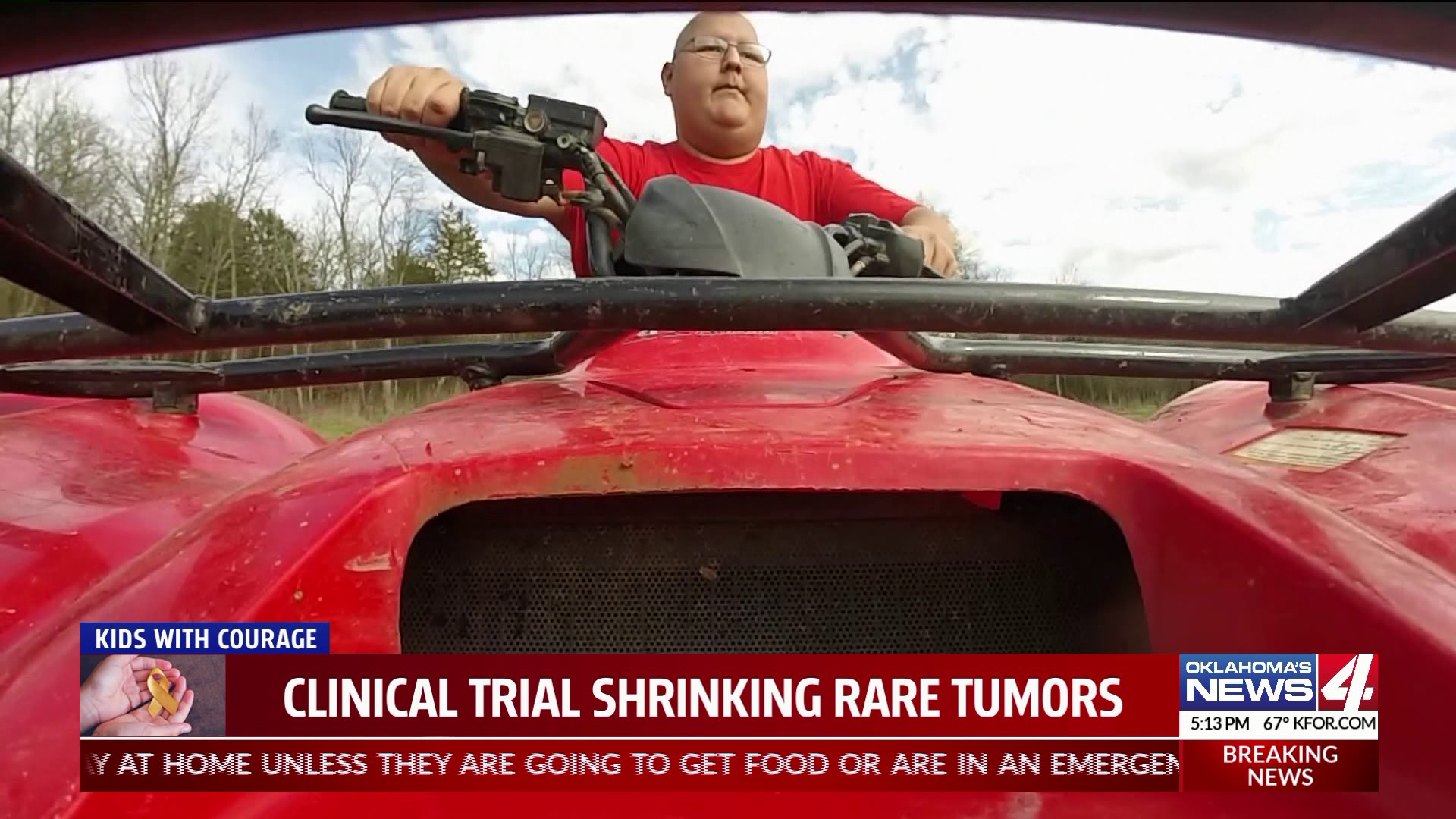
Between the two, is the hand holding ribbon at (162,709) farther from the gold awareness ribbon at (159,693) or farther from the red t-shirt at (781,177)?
the red t-shirt at (781,177)

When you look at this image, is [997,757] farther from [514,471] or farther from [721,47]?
[721,47]

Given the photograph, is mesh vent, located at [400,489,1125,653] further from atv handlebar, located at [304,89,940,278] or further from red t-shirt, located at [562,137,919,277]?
red t-shirt, located at [562,137,919,277]

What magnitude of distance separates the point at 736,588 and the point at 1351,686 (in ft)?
1.69

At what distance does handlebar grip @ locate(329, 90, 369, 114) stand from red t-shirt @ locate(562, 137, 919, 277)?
1024mm

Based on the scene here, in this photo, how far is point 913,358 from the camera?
1.25 meters

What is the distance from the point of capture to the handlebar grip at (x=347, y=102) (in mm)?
872

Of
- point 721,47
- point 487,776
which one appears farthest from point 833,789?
point 721,47

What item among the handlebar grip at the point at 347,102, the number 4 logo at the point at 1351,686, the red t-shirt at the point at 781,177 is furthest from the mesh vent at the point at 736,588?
the red t-shirt at the point at 781,177

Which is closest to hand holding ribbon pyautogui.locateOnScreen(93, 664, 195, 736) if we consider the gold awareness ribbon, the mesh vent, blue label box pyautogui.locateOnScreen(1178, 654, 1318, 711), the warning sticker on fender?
the gold awareness ribbon

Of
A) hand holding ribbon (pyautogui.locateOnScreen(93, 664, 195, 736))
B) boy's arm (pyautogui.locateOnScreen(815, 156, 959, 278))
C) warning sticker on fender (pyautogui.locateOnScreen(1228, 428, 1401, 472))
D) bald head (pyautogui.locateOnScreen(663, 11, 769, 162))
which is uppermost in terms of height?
bald head (pyautogui.locateOnScreen(663, 11, 769, 162))

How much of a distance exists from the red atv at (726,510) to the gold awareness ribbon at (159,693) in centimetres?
5

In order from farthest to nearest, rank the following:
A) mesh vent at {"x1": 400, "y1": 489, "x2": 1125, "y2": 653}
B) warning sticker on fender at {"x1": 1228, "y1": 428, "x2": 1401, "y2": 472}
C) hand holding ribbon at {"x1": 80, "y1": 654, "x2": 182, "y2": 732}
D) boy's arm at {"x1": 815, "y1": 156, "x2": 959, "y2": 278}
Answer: boy's arm at {"x1": 815, "y1": 156, "x2": 959, "y2": 278} → warning sticker on fender at {"x1": 1228, "y1": 428, "x2": 1401, "y2": 472} → mesh vent at {"x1": 400, "y1": 489, "x2": 1125, "y2": 653} → hand holding ribbon at {"x1": 80, "y1": 654, "x2": 182, "y2": 732}

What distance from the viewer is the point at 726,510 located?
1.00 metres

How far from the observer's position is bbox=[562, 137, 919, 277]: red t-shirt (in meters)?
1.95
